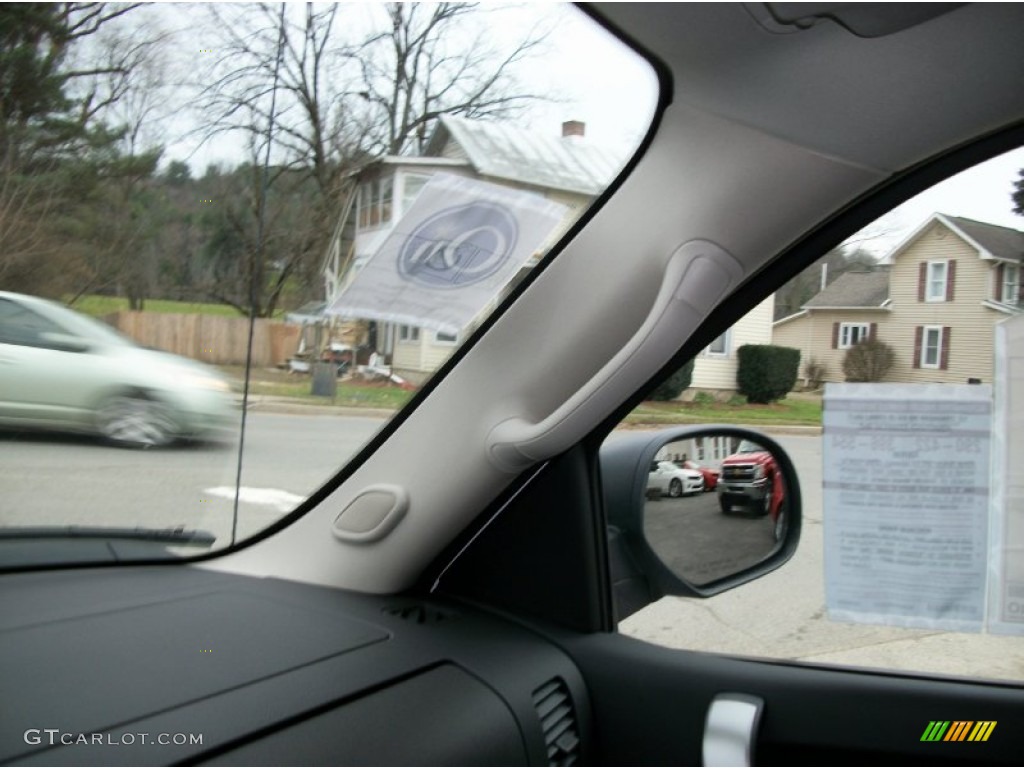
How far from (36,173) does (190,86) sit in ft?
1.48

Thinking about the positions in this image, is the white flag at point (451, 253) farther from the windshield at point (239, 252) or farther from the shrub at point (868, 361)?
the shrub at point (868, 361)

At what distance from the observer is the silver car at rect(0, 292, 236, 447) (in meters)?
1.93

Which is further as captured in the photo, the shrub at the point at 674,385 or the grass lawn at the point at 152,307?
the shrub at the point at 674,385

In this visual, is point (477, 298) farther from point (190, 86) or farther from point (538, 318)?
point (190, 86)

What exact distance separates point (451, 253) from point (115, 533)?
4.34ft

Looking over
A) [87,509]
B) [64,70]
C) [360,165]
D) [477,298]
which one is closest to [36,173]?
[64,70]

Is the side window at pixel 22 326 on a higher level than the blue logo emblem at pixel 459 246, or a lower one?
lower

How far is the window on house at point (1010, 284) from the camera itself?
205cm

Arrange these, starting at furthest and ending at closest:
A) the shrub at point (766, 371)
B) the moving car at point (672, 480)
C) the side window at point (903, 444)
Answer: the moving car at point (672, 480) < the shrub at point (766, 371) < the side window at point (903, 444)

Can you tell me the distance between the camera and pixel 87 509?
2238 mm

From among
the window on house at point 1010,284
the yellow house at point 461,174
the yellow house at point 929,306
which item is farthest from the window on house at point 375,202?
the window on house at point 1010,284

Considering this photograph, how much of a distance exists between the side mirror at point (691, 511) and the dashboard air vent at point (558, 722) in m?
0.39

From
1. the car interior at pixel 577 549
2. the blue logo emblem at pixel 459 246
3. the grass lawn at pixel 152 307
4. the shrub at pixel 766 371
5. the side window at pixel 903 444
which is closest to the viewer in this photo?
the car interior at pixel 577 549

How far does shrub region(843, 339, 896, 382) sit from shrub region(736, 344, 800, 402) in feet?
0.47
